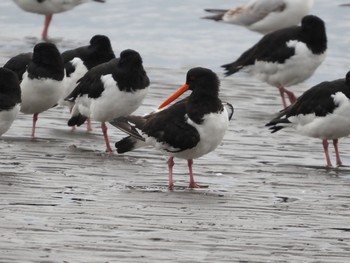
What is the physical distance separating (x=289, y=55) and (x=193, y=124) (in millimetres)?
5602

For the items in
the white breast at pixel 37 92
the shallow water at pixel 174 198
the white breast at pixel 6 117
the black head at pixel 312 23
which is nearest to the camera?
the shallow water at pixel 174 198

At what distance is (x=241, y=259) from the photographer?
25.5 feet

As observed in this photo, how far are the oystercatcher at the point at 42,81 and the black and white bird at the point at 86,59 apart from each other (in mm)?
844

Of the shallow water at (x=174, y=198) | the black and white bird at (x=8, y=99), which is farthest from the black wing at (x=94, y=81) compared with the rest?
the black and white bird at (x=8, y=99)

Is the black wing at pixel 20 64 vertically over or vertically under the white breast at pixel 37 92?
over

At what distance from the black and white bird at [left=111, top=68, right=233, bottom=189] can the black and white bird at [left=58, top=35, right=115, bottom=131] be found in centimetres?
301

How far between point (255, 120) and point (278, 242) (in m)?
6.26

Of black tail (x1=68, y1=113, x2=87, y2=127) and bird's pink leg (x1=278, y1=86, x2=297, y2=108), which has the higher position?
black tail (x1=68, y1=113, x2=87, y2=127)

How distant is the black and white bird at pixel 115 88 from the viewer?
12211 millimetres

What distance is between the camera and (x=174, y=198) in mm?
9852

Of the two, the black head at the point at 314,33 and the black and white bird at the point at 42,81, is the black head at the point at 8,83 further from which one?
the black head at the point at 314,33

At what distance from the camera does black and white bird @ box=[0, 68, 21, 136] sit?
430 inches

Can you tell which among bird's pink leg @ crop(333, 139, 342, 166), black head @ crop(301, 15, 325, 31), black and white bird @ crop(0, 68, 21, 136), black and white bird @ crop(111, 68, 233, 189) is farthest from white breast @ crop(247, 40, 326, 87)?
black and white bird @ crop(0, 68, 21, 136)

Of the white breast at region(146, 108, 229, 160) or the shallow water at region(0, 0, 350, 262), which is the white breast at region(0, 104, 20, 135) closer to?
the shallow water at region(0, 0, 350, 262)
